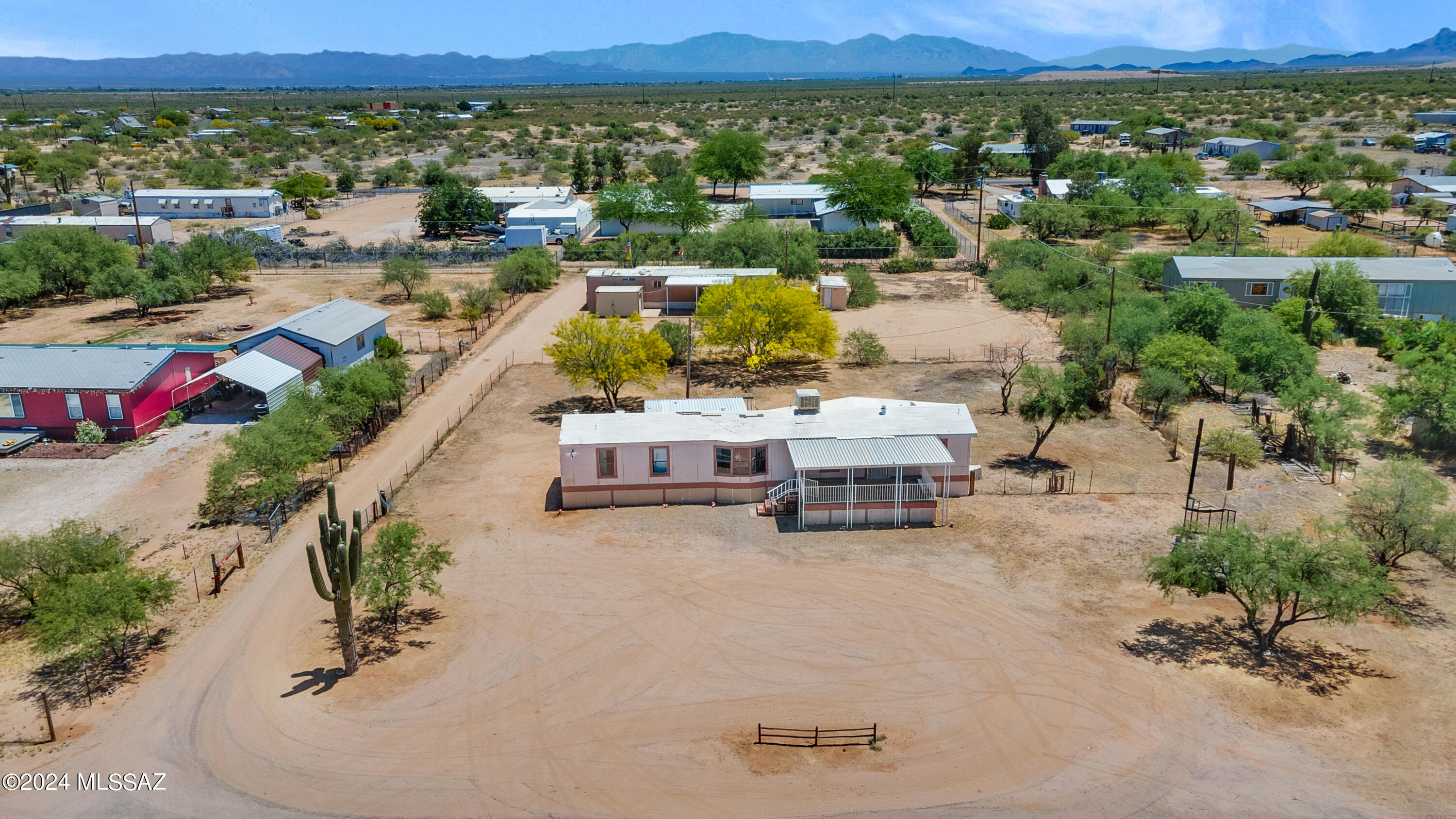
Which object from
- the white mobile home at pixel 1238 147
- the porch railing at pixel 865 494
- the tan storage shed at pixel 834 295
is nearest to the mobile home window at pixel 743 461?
the porch railing at pixel 865 494

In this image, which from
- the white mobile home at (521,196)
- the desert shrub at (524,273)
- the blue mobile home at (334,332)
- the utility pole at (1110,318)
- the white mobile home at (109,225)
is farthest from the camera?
the white mobile home at (521,196)

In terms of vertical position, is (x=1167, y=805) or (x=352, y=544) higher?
(x=352, y=544)

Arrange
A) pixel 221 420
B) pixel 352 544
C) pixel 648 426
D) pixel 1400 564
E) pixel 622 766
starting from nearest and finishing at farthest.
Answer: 1. pixel 622 766
2. pixel 352 544
3. pixel 1400 564
4. pixel 648 426
5. pixel 221 420

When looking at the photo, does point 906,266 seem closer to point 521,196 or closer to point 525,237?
point 525,237

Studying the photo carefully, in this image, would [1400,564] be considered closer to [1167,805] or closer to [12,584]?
[1167,805]

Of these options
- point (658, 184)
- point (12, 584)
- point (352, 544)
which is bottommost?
point (12, 584)

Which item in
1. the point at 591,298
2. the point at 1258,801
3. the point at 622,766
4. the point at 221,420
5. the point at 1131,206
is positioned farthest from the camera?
the point at 1131,206

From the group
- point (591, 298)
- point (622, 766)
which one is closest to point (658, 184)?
point (591, 298)

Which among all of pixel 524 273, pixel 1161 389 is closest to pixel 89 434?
pixel 524 273

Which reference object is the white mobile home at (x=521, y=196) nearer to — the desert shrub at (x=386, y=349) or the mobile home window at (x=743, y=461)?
the desert shrub at (x=386, y=349)
